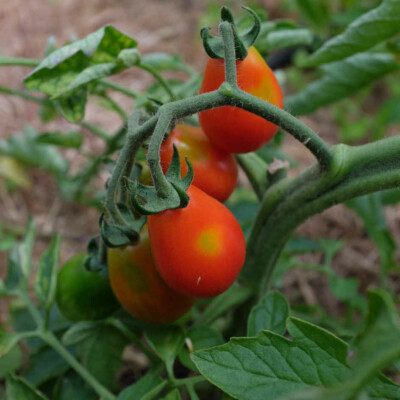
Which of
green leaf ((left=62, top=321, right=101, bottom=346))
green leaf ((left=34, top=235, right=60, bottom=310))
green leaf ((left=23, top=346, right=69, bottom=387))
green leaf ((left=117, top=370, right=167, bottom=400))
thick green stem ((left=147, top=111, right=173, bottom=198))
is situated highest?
thick green stem ((left=147, top=111, right=173, bottom=198))

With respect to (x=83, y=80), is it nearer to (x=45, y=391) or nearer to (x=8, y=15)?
(x=45, y=391)

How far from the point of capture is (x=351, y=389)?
1.18 ft

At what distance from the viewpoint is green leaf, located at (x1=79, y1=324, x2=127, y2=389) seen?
0.97 m

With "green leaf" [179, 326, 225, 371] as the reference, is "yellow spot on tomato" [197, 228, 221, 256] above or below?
above

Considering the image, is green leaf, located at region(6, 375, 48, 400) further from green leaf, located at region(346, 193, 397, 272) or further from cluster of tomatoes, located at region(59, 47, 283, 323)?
green leaf, located at region(346, 193, 397, 272)

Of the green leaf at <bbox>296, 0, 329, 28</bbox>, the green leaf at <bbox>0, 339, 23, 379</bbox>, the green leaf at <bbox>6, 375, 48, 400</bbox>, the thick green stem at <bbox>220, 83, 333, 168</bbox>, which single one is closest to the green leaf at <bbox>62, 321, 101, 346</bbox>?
the green leaf at <bbox>6, 375, 48, 400</bbox>

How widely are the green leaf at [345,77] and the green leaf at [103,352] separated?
65 cm

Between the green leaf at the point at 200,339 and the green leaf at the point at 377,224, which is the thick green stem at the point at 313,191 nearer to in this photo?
the green leaf at the point at 200,339

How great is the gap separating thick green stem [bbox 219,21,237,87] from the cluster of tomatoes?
0.19 feet

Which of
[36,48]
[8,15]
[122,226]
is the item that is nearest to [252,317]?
[122,226]

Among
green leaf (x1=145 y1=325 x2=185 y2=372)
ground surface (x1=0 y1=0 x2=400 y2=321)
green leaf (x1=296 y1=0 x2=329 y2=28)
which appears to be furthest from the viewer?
ground surface (x1=0 y1=0 x2=400 y2=321)

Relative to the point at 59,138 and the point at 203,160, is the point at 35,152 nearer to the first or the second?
the point at 59,138

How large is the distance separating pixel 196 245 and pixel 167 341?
0.87 ft

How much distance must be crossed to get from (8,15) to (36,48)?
31 centimetres
